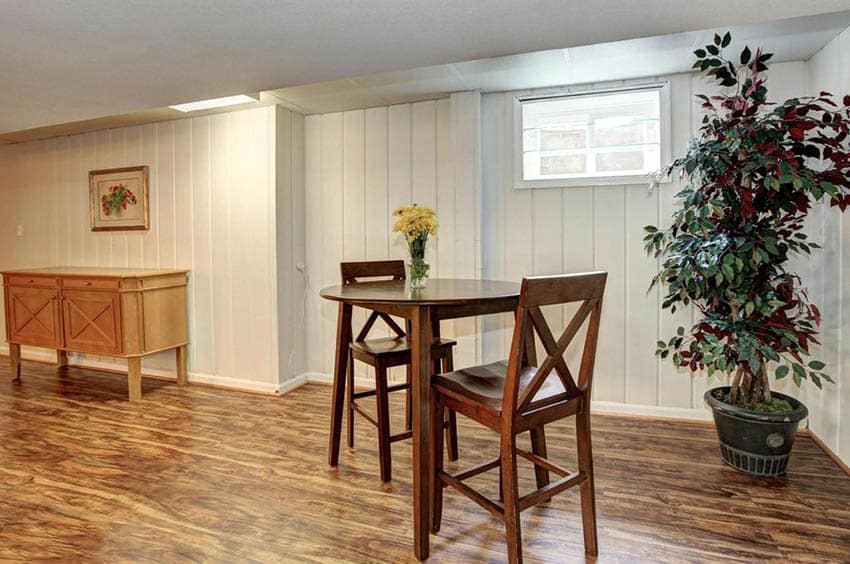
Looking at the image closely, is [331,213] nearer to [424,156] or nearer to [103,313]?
[424,156]

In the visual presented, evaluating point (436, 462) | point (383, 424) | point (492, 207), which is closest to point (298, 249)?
point (492, 207)

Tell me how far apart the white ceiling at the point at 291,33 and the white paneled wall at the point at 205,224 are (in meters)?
1.05

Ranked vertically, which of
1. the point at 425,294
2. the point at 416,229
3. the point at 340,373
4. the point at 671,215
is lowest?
the point at 340,373

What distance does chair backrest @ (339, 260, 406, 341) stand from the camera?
9.04 ft

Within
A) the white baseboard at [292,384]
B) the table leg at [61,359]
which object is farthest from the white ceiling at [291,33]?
the table leg at [61,359]

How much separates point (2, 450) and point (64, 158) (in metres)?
2.99

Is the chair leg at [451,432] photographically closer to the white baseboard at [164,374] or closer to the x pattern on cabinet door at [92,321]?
the white baseboard at [164,374]

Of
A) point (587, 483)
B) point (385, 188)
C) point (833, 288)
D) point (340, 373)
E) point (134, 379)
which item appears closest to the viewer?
point (587, 483)

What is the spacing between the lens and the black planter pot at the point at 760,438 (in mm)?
2348

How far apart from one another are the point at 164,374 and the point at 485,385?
11.6ft

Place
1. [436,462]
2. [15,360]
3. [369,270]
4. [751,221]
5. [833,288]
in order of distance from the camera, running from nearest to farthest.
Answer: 1. [436,462]
2. [751,221]
3. [833,288]
4. [369,270]
5. [15,360]

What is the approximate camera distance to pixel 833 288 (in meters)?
2.63

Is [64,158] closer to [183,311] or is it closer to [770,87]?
[183,311]

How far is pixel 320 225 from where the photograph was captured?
13.1 ft
